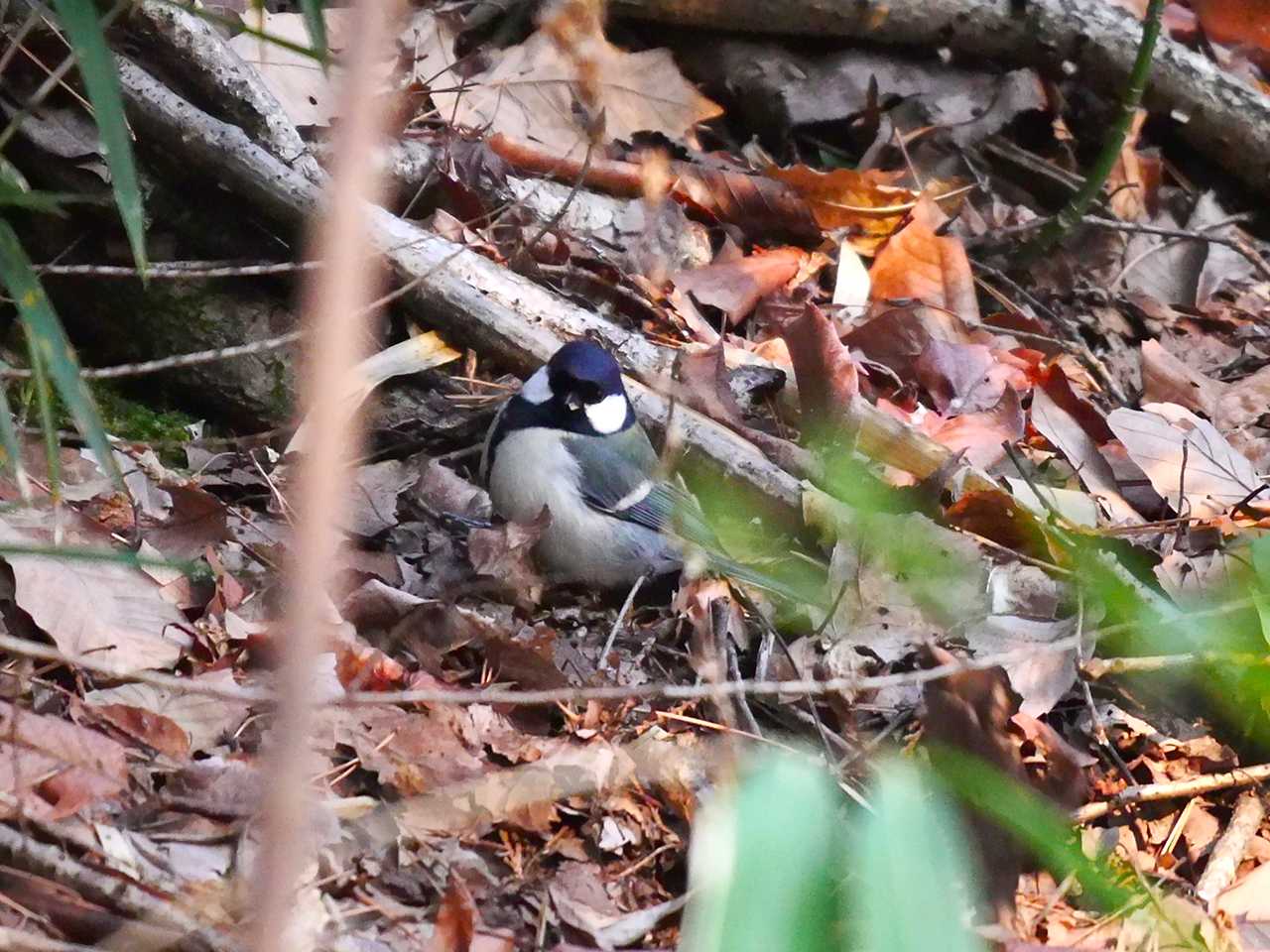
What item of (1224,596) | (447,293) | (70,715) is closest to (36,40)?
(447,293)

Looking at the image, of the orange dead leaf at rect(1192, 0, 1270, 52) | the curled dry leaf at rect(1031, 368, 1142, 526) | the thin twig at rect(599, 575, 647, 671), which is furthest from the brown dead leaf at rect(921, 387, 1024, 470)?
the orange dead leaf at rect(1192, 0, 1270, 52)

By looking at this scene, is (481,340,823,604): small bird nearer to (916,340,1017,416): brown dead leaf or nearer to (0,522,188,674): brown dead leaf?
(916,340,1017,416): brown dead leaf

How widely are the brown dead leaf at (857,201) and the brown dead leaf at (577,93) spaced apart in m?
0.42

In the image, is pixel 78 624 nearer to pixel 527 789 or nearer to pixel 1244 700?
pixel 527 789

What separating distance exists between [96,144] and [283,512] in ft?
3.43

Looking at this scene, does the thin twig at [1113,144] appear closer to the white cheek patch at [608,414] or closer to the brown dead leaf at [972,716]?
the white cheek patch at [608,414]

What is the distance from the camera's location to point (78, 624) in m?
2.30

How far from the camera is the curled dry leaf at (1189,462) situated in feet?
10.6

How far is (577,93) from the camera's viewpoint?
4.29 meters

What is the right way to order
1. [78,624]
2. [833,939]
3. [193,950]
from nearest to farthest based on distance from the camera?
[833,939] → [193,950] → [78,624]

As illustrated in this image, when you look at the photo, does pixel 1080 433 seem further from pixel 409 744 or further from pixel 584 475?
pixel 409 744

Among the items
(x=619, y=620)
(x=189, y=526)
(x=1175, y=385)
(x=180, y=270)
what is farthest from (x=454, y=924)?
(x=1175, y=385)

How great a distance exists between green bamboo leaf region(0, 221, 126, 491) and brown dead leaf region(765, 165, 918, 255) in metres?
2.88

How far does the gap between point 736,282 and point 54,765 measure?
251 cm
